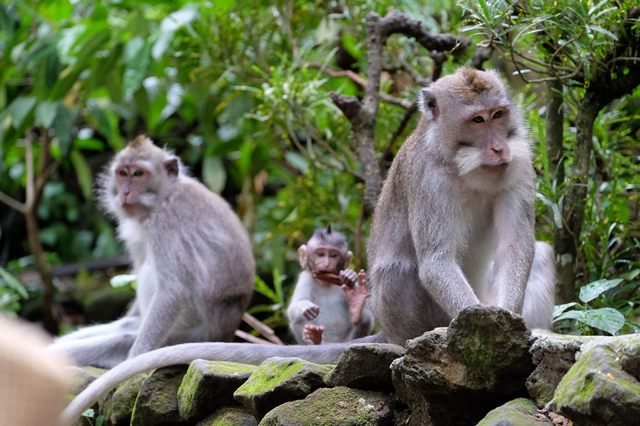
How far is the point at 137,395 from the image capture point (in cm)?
587

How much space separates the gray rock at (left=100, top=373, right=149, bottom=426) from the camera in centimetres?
598

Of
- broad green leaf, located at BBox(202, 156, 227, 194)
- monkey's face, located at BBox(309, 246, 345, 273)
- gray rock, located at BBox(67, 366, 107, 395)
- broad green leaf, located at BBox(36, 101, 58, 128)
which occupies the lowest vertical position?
broad green leaf, located at BBox(202, 156, 227, 194)

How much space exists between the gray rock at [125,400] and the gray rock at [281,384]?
129cm

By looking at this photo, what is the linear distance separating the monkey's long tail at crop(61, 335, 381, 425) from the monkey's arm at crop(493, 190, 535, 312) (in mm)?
879

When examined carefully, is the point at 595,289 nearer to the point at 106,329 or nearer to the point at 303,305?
the point at 303,305

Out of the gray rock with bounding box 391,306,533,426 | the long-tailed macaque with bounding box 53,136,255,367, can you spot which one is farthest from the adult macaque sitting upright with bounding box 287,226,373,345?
the gray rock with bounding box 391,306,533,426

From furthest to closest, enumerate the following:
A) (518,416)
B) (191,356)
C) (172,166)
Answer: (172,166) → (191,356) → (518,416)

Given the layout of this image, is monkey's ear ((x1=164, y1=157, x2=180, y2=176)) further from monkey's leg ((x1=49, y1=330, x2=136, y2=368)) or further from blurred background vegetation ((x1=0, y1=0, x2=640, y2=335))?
monkey's leg ((x1=49, y1=330, x2=136, y2=368))

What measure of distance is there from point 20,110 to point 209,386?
250 inches

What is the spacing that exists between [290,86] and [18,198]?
Answer: 9003mm

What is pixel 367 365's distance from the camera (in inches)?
176

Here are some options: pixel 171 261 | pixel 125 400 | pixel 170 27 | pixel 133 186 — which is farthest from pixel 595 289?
pixel 170 27

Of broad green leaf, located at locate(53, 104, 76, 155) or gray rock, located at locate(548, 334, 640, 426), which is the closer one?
gray rock, located at locate(548, 334, 640, 426)

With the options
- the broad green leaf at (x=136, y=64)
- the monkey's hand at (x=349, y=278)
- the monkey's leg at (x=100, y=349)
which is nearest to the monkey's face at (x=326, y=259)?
the monkey's hand at (x=349, y=278)
